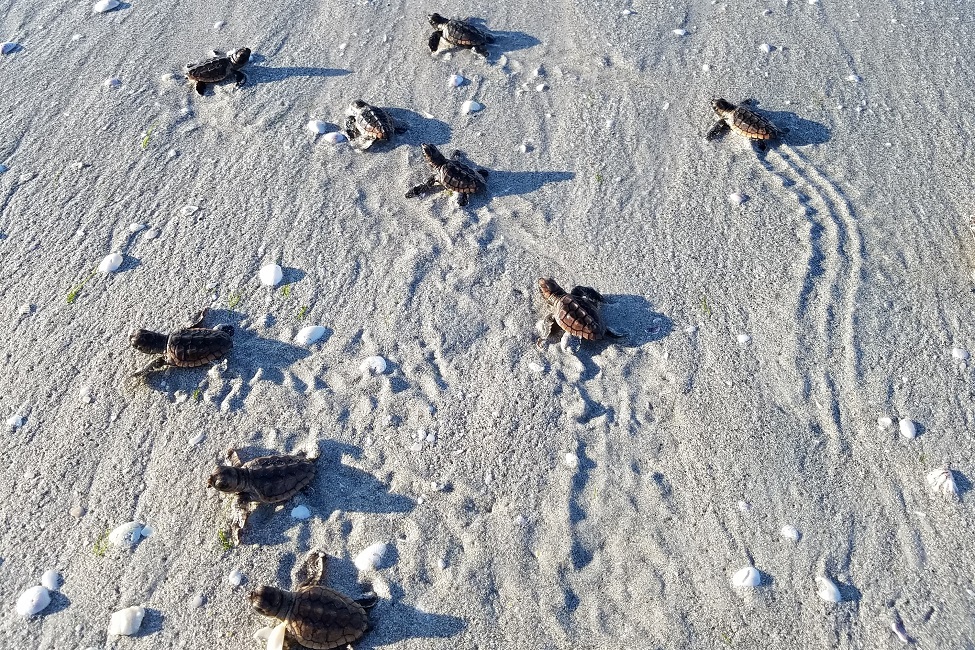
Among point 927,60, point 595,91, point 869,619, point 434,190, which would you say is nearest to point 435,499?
point 869,619

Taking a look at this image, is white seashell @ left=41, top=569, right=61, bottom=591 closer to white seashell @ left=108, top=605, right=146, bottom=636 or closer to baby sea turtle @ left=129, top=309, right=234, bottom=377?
white seashell @ left=108, top=605, right=146, bottom=636

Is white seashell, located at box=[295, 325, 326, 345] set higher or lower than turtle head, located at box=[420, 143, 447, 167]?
lower

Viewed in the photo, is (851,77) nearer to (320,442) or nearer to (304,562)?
(320,442)

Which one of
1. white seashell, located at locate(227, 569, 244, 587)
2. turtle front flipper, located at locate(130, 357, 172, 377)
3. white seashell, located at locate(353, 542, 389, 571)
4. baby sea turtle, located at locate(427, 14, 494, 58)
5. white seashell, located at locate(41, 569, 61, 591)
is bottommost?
white seashell, located at locate(353, 542, 389, 571)

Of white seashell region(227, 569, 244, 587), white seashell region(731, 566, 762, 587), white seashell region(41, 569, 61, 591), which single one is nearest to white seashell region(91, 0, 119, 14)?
white seashell region(41, 569, 61, 591)

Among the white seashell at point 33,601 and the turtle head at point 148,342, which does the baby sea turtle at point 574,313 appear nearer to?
the turtle head at point 148,342

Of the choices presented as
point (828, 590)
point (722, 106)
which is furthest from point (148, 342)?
point (722, 106)

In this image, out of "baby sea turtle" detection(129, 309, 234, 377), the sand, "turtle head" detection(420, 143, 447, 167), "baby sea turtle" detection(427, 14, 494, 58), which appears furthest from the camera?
"baby sea turtle" detection(427, 14, 494, 58)

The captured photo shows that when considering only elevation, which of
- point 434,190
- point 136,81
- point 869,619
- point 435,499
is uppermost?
point 136,81
